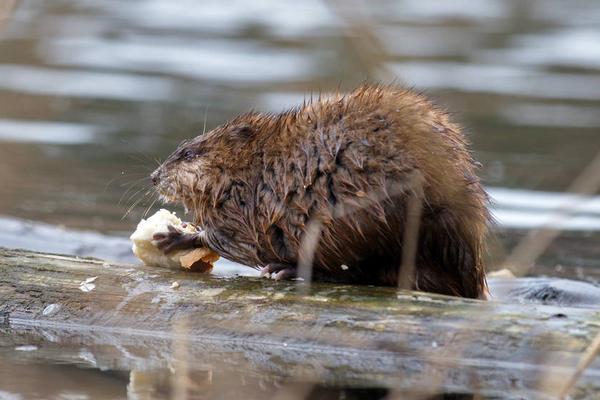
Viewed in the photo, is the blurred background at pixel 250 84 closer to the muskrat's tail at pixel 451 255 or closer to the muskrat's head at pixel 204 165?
the muskrat's head at pixel 204 165

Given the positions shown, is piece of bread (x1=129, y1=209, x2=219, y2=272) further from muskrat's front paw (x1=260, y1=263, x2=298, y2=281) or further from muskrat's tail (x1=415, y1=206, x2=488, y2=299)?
muskrat's tail (x1=415, y1=206, x2=488, y2=299)

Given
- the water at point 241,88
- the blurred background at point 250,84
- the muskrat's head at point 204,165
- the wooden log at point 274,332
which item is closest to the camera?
the wooden log at point 274,332

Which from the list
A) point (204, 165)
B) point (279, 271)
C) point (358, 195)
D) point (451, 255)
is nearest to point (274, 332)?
point (279, 271)

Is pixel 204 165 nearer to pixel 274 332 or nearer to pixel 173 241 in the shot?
pixel 173 241

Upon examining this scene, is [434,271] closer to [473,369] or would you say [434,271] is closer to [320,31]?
[473,369]

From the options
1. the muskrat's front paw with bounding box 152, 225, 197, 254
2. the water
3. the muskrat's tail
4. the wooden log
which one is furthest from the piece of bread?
the muskrat's tail

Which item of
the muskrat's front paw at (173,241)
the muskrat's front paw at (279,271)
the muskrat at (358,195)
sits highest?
the muskrat at (358,195)

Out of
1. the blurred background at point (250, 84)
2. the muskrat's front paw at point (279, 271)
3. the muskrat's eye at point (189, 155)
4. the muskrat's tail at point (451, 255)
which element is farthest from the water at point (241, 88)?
the muskrat's tail at point (451, 255)
